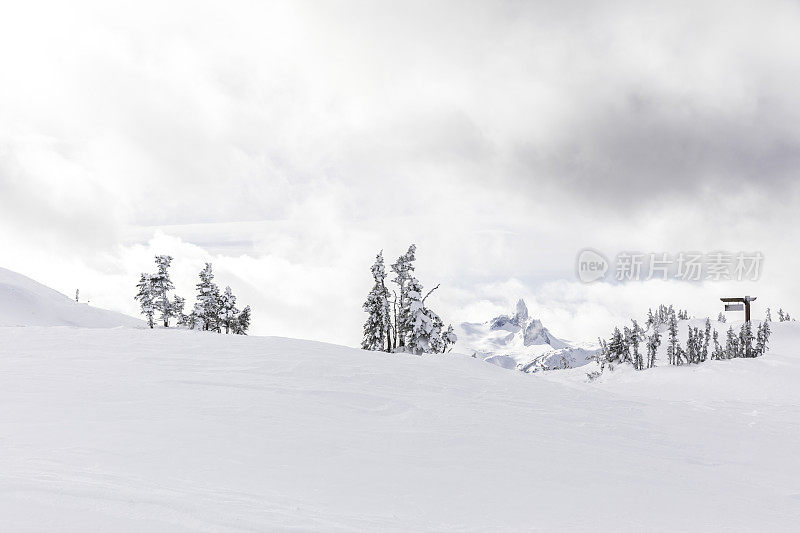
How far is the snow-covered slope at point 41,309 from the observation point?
80688mm

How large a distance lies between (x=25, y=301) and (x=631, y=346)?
12792 centimetres

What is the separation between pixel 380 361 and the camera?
59.5 feet

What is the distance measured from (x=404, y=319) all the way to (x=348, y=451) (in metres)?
34.5

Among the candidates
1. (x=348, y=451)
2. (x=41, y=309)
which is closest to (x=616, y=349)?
(x=348, y=451)

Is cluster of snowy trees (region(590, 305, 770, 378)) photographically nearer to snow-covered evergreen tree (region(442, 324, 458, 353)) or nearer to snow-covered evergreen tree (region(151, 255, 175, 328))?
snow-covered evergreen tree (region(442, 324, 458, 353))

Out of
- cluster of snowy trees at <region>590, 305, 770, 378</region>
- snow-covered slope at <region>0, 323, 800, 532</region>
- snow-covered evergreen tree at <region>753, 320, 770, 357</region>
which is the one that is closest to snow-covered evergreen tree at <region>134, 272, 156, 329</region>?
Result: snow-covered slope at <region>0, 323, 800, 532</region>

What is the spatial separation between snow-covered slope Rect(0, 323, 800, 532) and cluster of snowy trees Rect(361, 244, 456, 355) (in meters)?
24.5

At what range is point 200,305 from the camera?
192ft

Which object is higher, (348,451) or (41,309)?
(41,309)

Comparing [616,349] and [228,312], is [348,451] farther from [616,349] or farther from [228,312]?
[616,349]

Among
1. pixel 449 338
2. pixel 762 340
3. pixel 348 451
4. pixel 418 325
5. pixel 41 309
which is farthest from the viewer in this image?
pixel 762 340

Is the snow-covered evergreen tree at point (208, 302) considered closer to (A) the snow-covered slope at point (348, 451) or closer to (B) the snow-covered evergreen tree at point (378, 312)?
(B) the snow-covered evergreen tree at point (378, 312)

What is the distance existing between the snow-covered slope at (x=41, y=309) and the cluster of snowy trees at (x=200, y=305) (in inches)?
1129

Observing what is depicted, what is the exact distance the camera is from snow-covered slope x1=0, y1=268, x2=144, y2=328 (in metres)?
80.7
